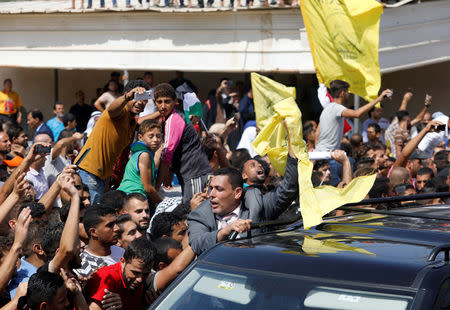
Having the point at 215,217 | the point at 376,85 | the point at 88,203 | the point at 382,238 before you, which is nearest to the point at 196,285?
the point at 382,238

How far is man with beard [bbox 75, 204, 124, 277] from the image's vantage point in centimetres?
580

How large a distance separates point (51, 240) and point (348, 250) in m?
2.83

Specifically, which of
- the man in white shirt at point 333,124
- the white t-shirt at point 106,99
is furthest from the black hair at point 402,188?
the white t-shirt at point 106,99

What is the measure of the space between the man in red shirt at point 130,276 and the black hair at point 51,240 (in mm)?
638

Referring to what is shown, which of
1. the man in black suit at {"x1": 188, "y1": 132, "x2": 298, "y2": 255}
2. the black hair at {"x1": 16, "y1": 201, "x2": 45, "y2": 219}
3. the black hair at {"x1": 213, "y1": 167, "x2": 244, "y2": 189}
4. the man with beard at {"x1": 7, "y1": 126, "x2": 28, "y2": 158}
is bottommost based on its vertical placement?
the man with beard at {"x1": 7, "y1": 126, "x2": 28, "y2": 158}

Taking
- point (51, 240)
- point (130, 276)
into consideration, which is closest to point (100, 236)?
point (51, 240)

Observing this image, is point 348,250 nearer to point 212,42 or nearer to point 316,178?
point 316,178

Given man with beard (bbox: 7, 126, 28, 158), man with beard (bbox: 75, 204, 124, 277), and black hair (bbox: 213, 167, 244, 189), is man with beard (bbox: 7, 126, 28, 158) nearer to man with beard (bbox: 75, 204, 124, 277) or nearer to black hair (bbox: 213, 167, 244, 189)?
man with beard (bbox: 75, 204, 124, 277)

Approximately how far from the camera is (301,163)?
16.1 ft

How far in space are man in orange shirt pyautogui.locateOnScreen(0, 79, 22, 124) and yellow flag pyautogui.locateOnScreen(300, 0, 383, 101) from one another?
8.45m

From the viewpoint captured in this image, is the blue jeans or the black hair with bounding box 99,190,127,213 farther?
the blue jeans

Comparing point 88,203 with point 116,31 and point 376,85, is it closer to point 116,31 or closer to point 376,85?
point 376,85

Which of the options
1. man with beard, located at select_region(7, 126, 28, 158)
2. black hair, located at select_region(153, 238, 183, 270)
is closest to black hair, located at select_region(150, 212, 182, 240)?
black hair, located at select_region(153, 238, 183, 270)

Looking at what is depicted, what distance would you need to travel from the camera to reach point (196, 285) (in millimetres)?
3842
